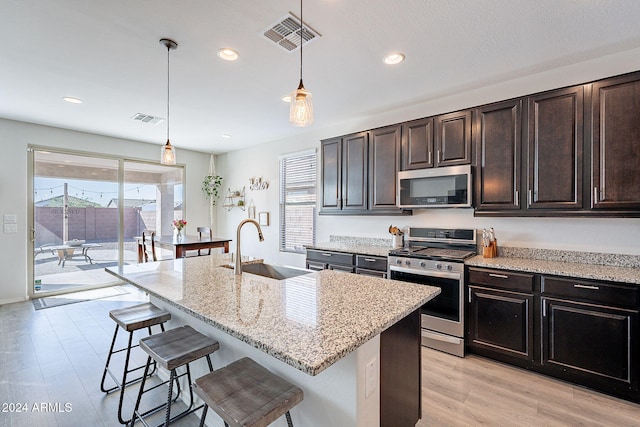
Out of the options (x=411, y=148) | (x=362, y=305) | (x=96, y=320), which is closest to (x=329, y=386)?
(x=362, y=305)

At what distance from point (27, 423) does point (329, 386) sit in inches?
87.5

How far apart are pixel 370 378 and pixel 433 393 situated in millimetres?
1394

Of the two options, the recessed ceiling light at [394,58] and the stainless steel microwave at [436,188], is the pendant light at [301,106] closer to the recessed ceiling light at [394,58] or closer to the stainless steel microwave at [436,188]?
the recessed ceiling light at [394,58]

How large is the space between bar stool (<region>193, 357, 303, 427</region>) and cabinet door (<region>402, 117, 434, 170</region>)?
2.79m

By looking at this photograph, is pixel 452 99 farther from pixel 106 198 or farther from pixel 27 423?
pixel 106 198

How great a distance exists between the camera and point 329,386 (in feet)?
4.01

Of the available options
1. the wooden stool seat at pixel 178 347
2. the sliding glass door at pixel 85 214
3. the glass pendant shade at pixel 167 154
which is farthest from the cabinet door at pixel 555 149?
the sliding glass door at pixel 85 214

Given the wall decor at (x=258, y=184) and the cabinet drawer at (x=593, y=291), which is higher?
the wall decor at (x=258, y=184)

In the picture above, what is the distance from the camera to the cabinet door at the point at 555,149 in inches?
97.3

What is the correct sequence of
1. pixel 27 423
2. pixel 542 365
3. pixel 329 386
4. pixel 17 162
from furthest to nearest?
pixel 17 162 < pixel 542 365 < pixel 27 423 < pixel 329 386

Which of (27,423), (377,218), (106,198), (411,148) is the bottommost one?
(27,423)

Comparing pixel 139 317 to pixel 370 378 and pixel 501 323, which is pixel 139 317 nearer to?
pixel 370 378

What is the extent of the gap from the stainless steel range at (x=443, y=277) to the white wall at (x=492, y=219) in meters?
0.26

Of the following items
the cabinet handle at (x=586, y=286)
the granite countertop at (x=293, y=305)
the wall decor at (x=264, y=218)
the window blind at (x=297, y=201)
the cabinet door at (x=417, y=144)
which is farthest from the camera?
the wall decor at (x=264, y=218)
